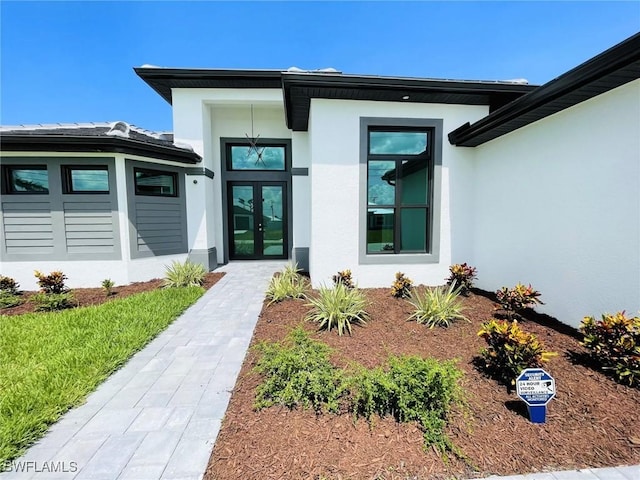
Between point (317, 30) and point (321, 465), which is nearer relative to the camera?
point (321, 465)

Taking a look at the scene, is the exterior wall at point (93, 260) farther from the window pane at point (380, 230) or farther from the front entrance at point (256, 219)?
the window pane at point (380, 230)

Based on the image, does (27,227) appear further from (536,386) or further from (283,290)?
(536,386)

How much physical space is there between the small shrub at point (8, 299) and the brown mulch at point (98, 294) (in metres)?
0.08

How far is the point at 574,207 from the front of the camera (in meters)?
3.69

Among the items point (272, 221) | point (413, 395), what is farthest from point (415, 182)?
point (272, 221)

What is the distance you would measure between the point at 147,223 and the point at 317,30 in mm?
→ 7425

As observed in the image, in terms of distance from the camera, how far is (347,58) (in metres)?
8.66

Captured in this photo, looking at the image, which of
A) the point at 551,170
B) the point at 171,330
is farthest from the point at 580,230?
the point at 171,330

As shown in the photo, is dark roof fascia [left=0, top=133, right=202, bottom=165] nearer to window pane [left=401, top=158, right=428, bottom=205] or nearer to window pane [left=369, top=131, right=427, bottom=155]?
window pane [left=369, top=131, right=427, bottom=155]

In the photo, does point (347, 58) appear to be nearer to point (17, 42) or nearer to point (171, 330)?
point (17, 42)

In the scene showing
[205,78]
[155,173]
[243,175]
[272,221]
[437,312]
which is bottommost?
[437,312]

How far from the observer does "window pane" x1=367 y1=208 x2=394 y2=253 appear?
5.79 m

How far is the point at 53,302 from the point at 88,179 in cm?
300

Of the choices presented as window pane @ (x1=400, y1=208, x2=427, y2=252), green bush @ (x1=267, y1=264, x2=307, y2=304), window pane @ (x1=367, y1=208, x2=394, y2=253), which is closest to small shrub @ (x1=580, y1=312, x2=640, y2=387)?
window pane @ (x1=400, y1=208, x2=427, y2=252)
